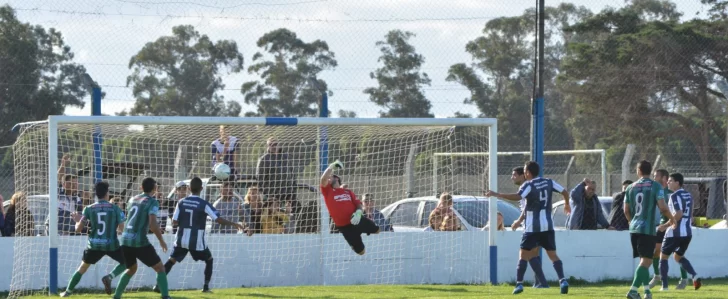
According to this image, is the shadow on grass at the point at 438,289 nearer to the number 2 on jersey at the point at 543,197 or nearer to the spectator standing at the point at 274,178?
the number 2 on jersey at the point at 543,197

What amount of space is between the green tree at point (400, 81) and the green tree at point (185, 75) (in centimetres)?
420

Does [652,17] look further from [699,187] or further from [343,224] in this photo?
[343,224]

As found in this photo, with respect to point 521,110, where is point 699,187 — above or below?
below

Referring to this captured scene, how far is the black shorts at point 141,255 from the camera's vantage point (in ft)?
41.5

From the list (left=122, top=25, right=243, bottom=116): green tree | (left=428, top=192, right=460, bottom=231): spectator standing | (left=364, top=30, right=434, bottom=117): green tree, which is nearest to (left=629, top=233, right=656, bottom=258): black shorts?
(left=428, top=192, right=460, bottom=231): spectator standing

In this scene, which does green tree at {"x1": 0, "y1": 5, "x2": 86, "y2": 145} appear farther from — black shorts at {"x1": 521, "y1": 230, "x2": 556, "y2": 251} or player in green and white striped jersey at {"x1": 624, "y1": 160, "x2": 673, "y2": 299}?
player in green and white striped jersey at {"x1": 624, "y1": 160, "x2": 673, "y2": 299}

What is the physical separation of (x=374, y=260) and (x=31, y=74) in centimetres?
903

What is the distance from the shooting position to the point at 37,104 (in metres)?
21.8

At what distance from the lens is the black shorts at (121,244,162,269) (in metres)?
12.6

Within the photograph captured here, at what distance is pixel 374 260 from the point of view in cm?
1622

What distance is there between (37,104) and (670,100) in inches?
769

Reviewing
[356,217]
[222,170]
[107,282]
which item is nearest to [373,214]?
[356,217]

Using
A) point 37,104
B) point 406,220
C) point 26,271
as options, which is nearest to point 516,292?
point 406,220

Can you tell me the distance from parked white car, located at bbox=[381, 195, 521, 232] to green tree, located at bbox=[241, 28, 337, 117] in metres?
8.92
